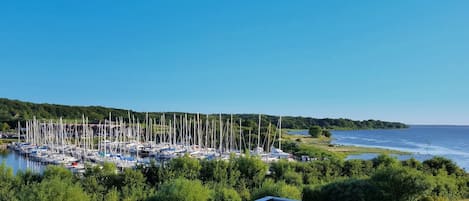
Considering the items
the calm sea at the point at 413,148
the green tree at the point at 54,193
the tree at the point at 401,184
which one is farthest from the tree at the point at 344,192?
the calm sea at the point at 413,148

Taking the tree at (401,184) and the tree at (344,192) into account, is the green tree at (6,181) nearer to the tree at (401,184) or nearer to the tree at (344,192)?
the tree at (344,192)

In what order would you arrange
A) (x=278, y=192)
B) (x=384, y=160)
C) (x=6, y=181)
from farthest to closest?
(x=384, y=160) < (x=6, y=181) < (x=278, y=192)

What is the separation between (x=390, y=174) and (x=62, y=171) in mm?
20986

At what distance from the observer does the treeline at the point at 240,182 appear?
1778cm

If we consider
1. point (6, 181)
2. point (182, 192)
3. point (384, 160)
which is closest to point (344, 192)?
point (182, 192)

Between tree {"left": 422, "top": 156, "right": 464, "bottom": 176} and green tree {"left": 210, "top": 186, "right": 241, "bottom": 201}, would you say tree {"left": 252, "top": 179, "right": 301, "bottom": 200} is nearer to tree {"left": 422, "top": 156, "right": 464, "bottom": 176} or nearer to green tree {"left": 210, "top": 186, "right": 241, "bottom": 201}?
green tree {"left": 210, "top": 186, "right": 241, "bottom": 201}

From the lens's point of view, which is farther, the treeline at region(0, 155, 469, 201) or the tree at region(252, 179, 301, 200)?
the tree at region(252, 179, 301, 200)

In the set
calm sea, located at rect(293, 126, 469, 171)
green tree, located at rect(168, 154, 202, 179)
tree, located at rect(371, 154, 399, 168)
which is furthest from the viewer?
calm sea, located at rect(293, 126, 469, 171)

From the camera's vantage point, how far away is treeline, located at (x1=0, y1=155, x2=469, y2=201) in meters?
17.8

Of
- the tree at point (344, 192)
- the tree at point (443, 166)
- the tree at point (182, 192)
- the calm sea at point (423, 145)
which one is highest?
the tree at point (182, 192)

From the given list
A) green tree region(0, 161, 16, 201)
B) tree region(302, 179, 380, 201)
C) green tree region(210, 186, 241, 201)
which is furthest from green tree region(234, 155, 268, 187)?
green tree region(0, 161, 16, 201)

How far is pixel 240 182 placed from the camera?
1205 inches

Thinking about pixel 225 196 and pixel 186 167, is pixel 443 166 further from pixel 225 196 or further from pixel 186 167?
pixel 225 196

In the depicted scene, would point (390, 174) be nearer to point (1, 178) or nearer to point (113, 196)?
point (113, 196)
